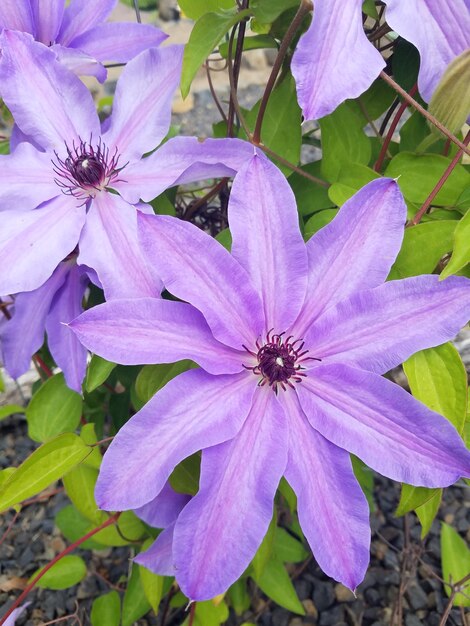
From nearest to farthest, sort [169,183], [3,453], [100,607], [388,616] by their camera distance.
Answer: [169,183] → [100,607] → [388,616] → [3,453]

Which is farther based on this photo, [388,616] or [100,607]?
[388,616]

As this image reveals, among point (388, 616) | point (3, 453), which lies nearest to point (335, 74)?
point (388, 616)

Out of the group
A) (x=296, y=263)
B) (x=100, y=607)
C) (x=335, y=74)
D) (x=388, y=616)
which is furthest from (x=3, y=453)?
(x=335, y=74)

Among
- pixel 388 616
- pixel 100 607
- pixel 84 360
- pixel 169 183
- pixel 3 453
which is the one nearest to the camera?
pixel 169 183

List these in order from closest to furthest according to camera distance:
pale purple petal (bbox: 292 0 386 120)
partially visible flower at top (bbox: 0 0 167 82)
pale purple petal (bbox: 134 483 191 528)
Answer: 1. pale purple petal (bbox: 292 0 386 120)
2. partially visible flower at top (bbox: 0 0 167 82)
3. pale purple petal (bbox: 134 483 191 528)

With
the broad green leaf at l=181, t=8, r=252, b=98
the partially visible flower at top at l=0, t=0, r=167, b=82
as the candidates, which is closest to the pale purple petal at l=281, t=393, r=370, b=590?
the broad green leaf at l=181, t=8, r=252, b=98

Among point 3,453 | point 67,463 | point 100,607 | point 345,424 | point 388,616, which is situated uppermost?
point 345,424

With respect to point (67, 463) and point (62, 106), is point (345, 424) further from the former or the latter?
point (62, 106)

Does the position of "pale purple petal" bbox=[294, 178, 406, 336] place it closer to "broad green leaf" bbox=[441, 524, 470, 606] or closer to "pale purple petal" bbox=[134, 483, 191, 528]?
"pale purple petal" bbox=[134, 483, 191, 528]

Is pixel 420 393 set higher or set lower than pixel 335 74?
lower
